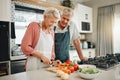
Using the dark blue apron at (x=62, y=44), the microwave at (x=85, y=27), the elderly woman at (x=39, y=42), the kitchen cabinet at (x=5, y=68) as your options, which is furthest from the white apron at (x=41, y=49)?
the microwave at (x=85, y=27)

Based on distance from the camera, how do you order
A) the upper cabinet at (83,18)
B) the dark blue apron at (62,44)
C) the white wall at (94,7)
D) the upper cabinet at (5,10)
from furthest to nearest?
the white wall at (94,7), the upper cabinet at (83,18), the upper cabinet at (5,10), the dark blue apron at (62,44)

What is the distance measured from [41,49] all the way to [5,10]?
1197 mm

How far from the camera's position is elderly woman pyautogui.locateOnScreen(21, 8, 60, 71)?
128 cm

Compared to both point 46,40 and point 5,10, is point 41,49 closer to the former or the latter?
point 46,40

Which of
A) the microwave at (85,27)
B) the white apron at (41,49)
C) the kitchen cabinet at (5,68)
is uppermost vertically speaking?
the microwave at (85,27)

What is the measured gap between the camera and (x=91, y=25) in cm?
413

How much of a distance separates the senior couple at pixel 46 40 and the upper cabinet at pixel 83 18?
2029 millimetres

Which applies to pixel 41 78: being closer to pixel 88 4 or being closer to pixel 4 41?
pixel 4 41

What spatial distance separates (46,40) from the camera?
4.64ft

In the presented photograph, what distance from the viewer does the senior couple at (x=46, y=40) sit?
1.30 metres

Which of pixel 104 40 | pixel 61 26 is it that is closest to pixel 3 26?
pixel 61 26

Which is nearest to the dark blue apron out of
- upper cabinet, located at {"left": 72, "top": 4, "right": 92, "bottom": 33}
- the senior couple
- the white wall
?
the senior couple

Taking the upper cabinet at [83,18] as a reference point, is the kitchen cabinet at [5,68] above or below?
below

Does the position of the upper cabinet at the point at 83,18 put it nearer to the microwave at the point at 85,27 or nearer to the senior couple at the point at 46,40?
the microwave at the point at 85,27
